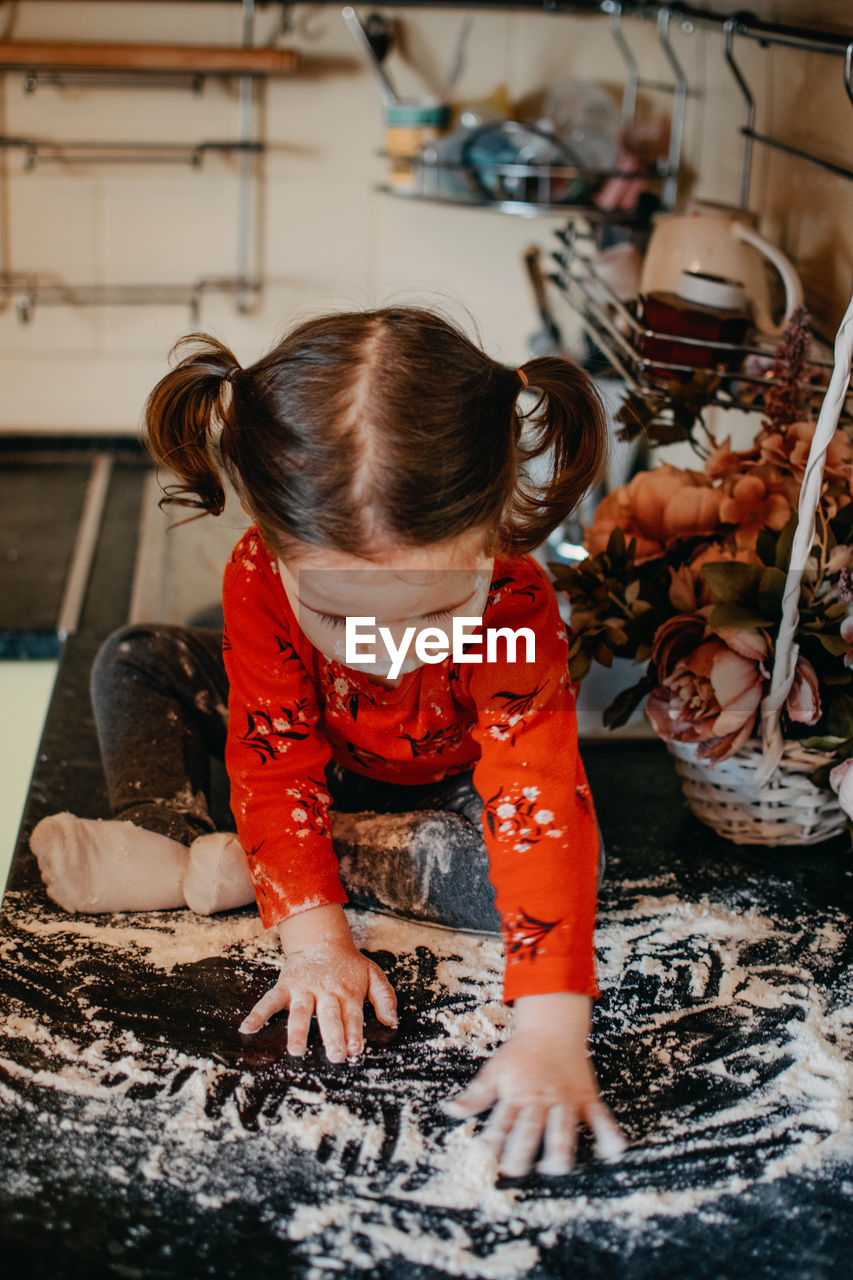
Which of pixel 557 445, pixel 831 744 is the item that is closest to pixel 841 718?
pixel 831 744

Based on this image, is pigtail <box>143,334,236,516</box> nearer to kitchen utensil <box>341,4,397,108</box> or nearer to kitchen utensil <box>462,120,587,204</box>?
kitchen utensil <box>462,120,587,204</box>

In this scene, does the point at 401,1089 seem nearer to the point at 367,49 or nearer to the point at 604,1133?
the point at 604,1133

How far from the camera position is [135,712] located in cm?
84

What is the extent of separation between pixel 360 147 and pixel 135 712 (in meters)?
1.04

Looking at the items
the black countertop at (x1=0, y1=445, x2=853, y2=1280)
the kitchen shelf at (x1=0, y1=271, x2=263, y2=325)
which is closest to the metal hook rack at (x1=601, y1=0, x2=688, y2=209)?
the kitchen shelf at (x1=0, y1=271, x2=263, y2=325)

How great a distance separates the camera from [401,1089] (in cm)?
57

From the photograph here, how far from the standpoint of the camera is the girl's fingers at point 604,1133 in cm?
52

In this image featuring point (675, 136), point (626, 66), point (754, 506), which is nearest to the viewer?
point (754, 506)

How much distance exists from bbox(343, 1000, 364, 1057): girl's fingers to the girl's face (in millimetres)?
194

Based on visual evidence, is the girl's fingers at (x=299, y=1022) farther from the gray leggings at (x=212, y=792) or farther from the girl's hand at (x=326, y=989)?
the gray leggings at (x=212, y=792)

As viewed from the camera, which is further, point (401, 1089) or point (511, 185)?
point (511, 185)

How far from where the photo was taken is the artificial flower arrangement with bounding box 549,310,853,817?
688 mm

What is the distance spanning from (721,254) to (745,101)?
32cm

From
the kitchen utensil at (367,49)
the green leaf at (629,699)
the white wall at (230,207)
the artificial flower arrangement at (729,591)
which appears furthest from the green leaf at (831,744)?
the kitchen utensil at (367,49)
